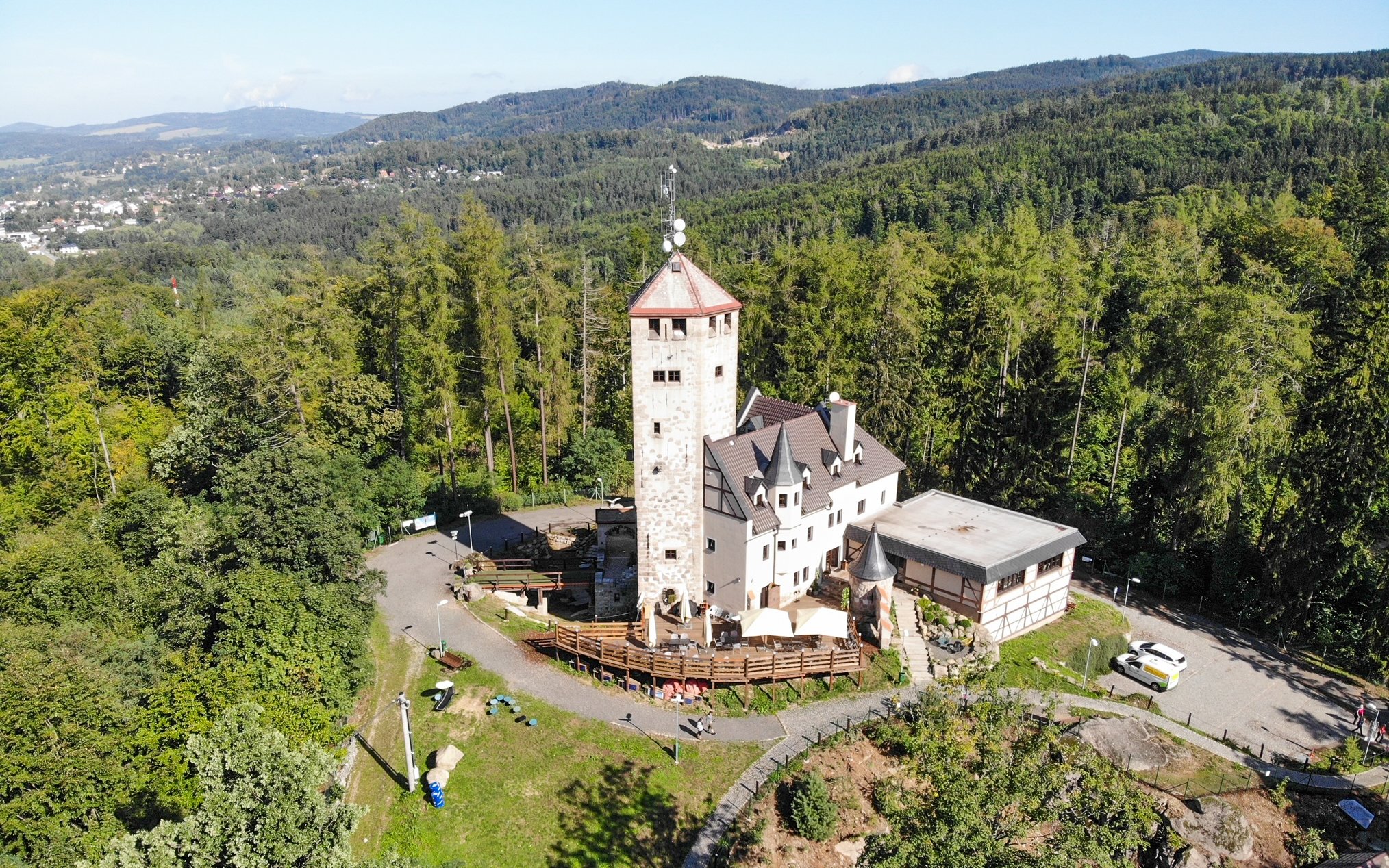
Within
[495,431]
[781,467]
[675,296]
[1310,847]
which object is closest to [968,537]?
[781,467]

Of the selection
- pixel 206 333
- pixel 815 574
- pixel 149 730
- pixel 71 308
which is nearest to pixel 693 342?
pixel 815 574

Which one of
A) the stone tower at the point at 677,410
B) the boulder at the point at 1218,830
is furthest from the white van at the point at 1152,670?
the stone tower at the point at 677,410

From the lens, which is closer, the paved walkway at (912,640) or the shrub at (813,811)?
the shrub at (813,811)

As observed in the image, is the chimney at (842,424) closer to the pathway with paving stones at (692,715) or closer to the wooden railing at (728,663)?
the pathway with paving stones at (692,715)

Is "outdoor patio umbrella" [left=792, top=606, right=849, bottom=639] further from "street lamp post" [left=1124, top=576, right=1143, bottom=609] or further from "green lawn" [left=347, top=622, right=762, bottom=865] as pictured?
"street lamp post" [left=1124, top=576, right=1143, bottom=609]

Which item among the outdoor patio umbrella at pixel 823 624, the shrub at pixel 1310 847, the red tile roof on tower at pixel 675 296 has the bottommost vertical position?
the shrub at pixel 1310 847

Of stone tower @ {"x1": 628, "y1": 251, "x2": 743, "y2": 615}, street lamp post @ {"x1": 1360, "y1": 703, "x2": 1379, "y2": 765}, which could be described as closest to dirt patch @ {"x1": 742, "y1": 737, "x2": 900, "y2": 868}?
stone tower @ {"x1": 628, "y1": 251, "x2": 743, "y2": 615}

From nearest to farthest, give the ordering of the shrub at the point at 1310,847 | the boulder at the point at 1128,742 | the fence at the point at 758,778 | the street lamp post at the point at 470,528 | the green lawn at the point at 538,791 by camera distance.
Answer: the shrub at the point at 1310,847
the fence at the point at 758,778
the green lawn at the point at 538,791
the boulder at the point at 1128,742
the street lamp post at the point at 470,528

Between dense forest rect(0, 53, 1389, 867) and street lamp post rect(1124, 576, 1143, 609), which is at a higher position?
dense forest rect(0, 53, 1389, 867)
